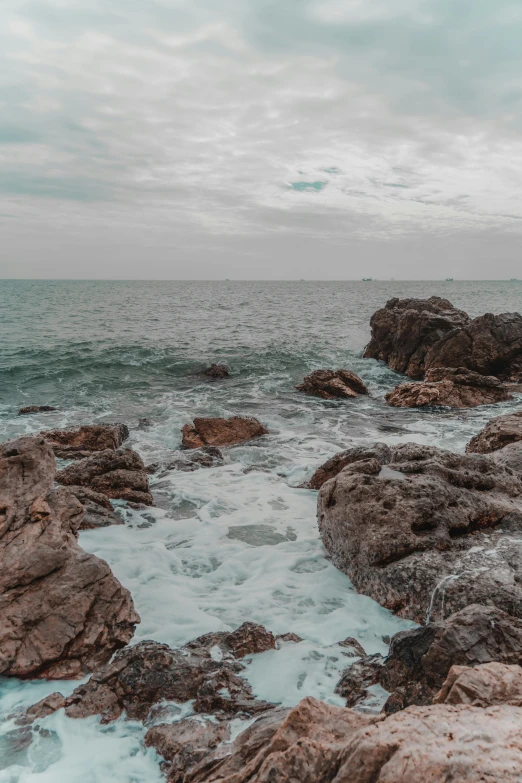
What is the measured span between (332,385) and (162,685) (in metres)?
16.2

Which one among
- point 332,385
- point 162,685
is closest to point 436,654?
point 162,685

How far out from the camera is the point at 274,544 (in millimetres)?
7953

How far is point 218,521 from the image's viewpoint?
886cm

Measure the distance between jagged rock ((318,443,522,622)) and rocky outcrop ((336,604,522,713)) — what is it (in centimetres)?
122

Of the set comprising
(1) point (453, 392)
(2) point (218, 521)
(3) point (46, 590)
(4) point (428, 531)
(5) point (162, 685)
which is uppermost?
(1) point (453, 392)

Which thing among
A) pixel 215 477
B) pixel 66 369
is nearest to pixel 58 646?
pixel 215 477

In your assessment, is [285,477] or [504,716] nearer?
[504,716]

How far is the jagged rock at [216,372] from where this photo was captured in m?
24.5

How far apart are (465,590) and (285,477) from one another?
6.06m

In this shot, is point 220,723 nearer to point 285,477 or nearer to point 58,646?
point 58,646

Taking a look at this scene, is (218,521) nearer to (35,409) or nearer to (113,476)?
(113,476)

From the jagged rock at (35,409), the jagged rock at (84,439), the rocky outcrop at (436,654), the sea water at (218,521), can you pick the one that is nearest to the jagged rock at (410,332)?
the sea water at (218,521)

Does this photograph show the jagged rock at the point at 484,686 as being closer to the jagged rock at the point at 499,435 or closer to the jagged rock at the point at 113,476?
the jagged rock at the point at 113,476

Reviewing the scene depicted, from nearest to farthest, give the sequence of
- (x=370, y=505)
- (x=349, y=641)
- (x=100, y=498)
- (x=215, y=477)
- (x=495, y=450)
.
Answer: (x=349, y=641)
(x=370, y=505)
(x=100, y=498)
(x=495, y=450)
(x=215, y=477)
